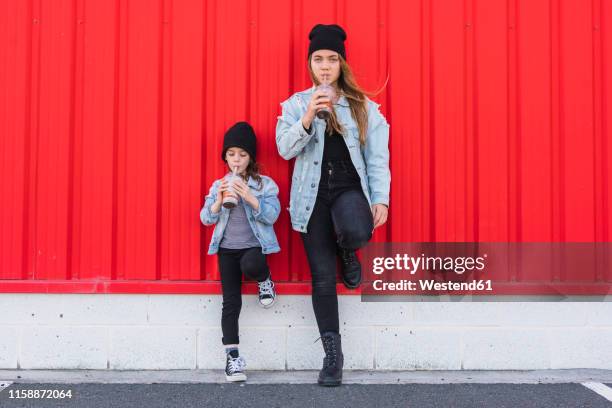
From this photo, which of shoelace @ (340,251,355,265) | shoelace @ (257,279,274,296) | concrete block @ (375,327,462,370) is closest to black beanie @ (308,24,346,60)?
shoelace @ (340,251,355,265)

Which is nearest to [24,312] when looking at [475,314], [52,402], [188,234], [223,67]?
[52,402]

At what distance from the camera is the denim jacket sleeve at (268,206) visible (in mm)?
3574

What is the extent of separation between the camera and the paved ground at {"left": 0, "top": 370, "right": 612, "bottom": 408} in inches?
125

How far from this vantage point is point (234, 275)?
362cm

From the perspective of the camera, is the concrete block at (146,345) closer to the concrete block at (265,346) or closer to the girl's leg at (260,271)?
the concrete block at (265,346)

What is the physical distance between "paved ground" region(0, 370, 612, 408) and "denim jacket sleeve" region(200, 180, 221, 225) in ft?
3.23

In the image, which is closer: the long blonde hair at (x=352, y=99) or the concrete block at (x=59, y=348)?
the long blonde hair at (x=352, y=99)

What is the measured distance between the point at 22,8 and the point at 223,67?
142 cm

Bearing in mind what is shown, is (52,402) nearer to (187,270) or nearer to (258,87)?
(187,270)

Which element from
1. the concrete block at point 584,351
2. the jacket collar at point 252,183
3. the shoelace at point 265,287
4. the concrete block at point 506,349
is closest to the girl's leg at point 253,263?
the shoelace at point 265,287

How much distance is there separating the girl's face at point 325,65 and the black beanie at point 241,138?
553 millimetres

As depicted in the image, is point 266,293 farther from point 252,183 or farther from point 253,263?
point 252,183

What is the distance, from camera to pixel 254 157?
370cm

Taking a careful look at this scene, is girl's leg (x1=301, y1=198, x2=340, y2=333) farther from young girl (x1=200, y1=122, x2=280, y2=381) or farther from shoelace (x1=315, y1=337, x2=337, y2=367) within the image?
young girl (x1=200, y1=122, x2=280, y2=381)
